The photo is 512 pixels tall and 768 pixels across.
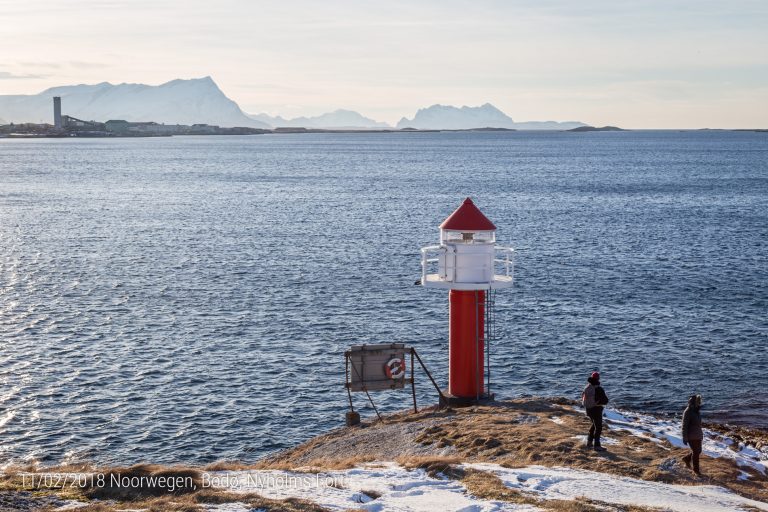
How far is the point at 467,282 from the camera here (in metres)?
26.3

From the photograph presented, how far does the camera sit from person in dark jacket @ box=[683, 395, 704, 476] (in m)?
20.0

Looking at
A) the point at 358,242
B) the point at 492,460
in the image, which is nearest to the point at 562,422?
the point at 492,460

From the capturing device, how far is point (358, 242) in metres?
74.4

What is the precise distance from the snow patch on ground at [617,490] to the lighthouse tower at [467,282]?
7715 millimetres

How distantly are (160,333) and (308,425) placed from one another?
14383 millimetres

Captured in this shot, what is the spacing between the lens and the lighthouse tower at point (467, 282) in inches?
1039

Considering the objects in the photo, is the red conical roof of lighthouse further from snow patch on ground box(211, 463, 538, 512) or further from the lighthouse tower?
snow patch on ground box(211, 463, 538, 512)

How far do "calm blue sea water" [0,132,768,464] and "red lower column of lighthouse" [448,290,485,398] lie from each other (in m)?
5.25

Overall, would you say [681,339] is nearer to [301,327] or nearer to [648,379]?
[648,379]

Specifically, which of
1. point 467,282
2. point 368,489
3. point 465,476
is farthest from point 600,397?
point 368,489

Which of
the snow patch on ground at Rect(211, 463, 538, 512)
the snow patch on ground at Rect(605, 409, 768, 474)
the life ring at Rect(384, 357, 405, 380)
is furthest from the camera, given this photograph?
the life ring at Rect(384, 357, 405, 380)

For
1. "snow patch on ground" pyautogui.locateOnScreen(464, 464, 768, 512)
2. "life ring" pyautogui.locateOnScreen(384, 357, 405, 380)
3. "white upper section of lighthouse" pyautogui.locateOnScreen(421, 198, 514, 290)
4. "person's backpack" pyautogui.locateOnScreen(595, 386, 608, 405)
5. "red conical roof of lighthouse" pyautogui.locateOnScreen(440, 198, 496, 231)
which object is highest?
"red conical roof of lighthouse" pyautogui.locateOnScreen(440, 198, 496, 231)

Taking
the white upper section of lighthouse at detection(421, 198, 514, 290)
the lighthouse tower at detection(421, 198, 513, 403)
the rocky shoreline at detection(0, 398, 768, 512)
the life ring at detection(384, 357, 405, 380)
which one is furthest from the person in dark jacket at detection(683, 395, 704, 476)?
the life ring at detection(384, 357, 405, 380)

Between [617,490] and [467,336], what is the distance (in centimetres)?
948
